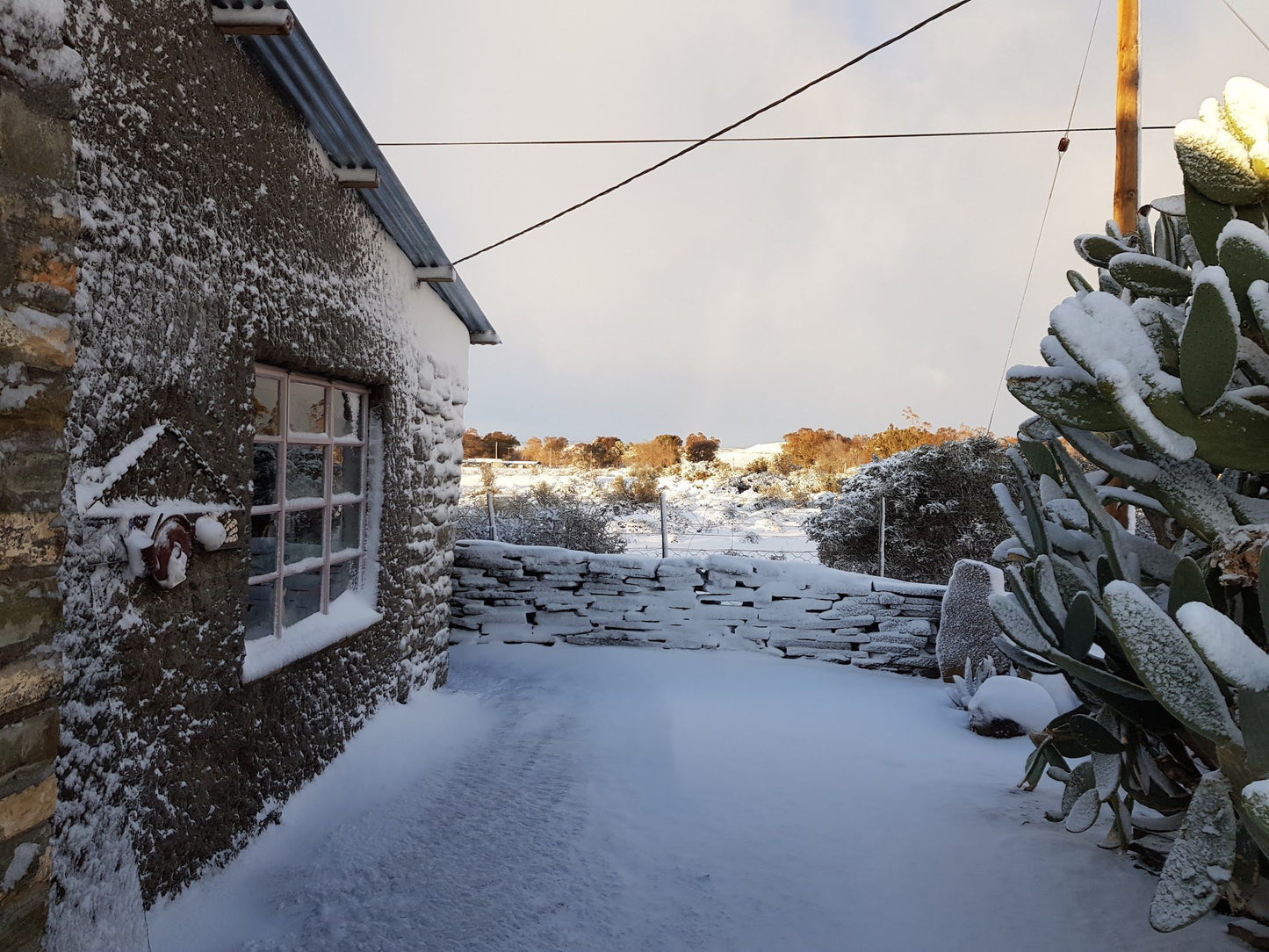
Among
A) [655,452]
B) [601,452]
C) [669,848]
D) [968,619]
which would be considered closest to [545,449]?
[601,452]

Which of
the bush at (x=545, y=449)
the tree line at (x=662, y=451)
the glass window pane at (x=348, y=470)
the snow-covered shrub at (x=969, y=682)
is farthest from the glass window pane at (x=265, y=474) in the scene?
the bush at (x=545, y=449)

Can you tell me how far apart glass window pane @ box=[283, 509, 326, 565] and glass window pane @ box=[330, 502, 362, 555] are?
93mm

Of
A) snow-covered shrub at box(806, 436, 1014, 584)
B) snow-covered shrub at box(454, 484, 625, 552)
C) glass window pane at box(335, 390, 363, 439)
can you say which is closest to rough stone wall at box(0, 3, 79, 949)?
glass window pane at box(335, 390, 363, 439)

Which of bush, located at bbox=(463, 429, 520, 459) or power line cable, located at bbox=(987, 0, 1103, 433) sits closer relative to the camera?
power line cable, located at bbox=(987, 0, 1103, 433)

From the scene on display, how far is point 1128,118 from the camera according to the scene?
5.15 meters

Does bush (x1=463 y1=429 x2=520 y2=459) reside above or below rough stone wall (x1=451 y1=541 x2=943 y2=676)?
above

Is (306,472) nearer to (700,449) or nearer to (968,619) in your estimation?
(968,619)

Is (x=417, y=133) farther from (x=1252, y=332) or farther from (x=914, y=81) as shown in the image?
(x=1252, y=332)

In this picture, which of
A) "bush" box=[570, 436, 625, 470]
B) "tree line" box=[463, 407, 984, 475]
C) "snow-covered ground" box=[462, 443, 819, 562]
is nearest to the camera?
"snow-covered ground" box=[462, 443, 819, 562]

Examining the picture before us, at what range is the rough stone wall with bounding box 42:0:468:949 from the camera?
5.62ft

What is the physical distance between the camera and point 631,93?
313 inches

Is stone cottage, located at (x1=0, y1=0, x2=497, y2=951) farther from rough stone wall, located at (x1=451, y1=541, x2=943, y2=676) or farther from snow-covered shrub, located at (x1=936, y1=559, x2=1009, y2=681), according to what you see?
snow-covered shrub, located at (x1=936, y1=559, x2=1009, y2=681)

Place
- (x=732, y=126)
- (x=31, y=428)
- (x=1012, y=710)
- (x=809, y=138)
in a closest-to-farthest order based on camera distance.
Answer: (x=31, y=428) < (x=1012, y=710) < (x=732, y=126) < (x=809, y=138)

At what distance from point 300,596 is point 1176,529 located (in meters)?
3.34
